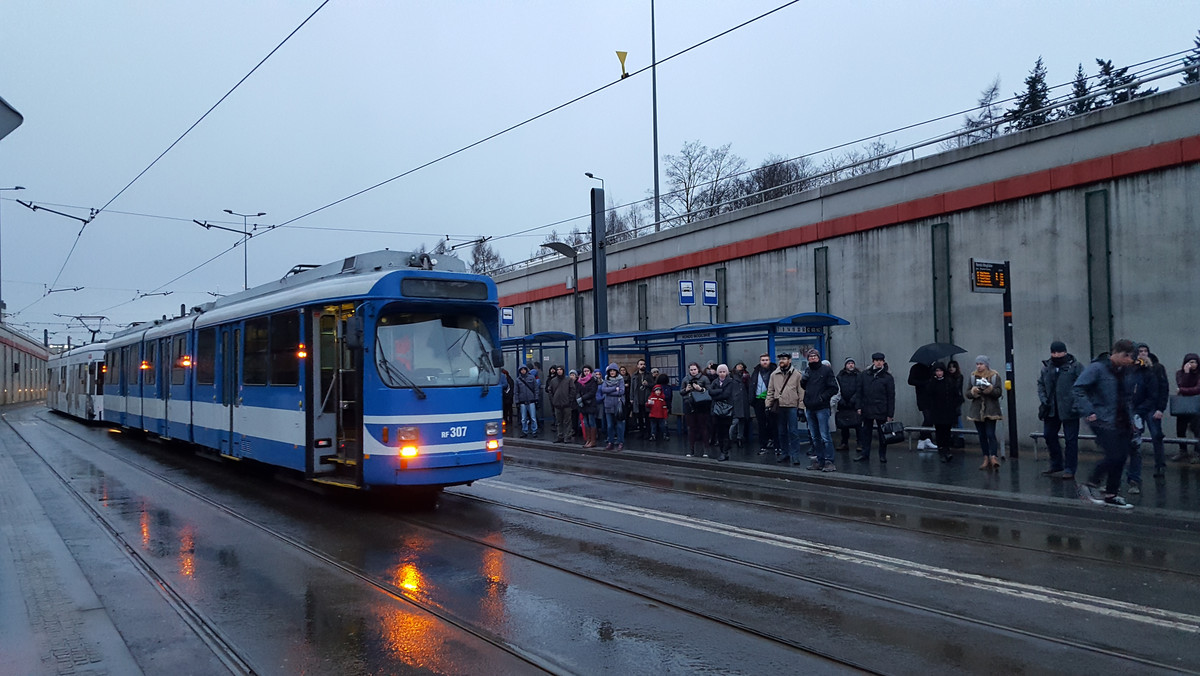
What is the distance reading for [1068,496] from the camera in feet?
33.6

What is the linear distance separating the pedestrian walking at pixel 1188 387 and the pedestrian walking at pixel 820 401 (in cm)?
502

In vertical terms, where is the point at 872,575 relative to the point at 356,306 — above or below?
below

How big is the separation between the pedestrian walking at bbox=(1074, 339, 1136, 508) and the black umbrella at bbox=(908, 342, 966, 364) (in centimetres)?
559

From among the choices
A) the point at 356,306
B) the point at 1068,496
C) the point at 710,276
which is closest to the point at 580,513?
the point at 356,306

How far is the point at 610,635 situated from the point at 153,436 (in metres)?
21.4

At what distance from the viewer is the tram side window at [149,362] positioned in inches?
770

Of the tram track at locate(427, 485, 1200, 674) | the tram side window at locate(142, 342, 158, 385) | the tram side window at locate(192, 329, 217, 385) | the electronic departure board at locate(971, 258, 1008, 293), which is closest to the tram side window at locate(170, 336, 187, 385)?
the tram side window at locate(192, 329, 217, 385)

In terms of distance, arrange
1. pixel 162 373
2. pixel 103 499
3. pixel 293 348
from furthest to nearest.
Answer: pixel 162 373
pixel 103 499
pixel 293 348

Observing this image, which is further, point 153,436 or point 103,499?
point 153,436

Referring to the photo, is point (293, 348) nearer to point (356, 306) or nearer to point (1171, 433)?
point (356, 306)

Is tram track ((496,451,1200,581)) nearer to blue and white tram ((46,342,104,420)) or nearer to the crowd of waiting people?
the crowd of waiting people

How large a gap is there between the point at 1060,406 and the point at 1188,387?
2567 mm

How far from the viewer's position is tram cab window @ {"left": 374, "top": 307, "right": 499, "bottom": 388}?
1013cm

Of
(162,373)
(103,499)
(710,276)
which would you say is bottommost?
(103,499)
